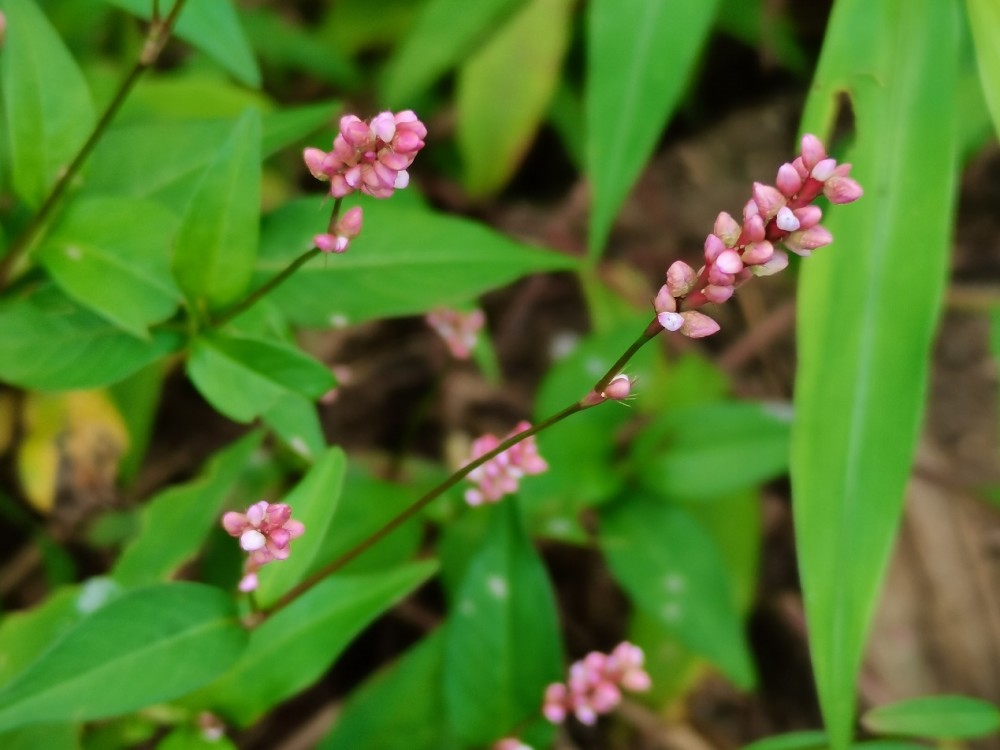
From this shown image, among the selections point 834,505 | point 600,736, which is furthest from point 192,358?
point 600,736

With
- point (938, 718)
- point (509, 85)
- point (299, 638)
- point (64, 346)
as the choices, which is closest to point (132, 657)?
point (299, 638)

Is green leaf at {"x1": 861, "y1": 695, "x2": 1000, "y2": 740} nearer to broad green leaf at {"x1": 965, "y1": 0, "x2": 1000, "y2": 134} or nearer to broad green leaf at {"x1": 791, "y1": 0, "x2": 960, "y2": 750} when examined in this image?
broad green leaf at {"x1": 791, "y1": 0, "x2": 960, "y2": 750}

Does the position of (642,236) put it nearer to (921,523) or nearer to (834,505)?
(921,523)

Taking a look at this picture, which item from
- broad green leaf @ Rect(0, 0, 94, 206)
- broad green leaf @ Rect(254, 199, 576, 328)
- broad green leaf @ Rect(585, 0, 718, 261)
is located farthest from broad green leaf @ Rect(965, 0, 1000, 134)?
broad green leaf @ Rect(0, 0, 94, 206)

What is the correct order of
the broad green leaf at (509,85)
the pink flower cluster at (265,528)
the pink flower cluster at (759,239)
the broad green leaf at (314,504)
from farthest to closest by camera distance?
the broad green leaf at (509,85) → the broad green leaf at (314,504) → the pink flower cluster at (265,528) → the pink flower cluster at (759,239)

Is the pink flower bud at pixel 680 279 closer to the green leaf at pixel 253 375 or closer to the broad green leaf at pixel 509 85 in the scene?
the green leaf at pixel 253 375

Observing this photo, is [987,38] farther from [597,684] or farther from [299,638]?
[299,638]

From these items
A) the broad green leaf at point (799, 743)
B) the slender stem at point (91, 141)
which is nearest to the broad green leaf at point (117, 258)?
the slender stem at point (91, 141)
